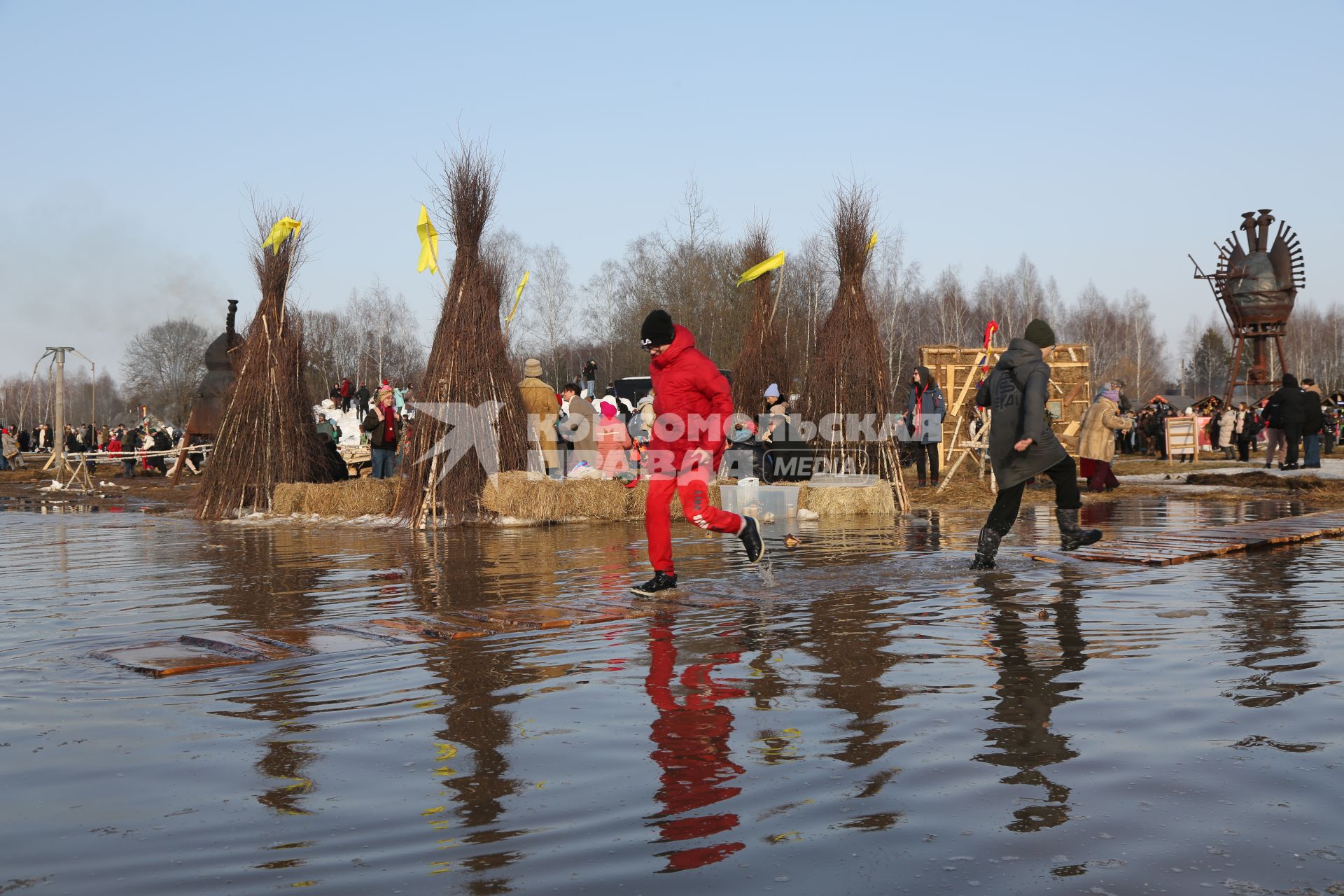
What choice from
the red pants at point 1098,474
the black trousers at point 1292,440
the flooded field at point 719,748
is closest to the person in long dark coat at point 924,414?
the red pants at point 1098,474

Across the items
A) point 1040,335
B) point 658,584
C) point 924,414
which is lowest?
point 658,584

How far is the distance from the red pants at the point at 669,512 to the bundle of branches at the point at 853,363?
7493mm

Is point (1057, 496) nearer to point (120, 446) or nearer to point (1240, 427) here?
point (1240, 427)

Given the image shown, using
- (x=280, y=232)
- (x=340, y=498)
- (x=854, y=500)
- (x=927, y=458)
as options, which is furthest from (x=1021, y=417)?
(x=927, y=458)

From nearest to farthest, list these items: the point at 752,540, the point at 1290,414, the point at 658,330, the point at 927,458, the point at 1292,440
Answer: the point at 658,330, the point at 752,540, the point at 927,458, the point at 1292,440, the point at 1290,414

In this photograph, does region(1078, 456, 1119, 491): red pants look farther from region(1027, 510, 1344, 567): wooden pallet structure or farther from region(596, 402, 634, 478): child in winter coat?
region(596, 402, 634, 478): child in winter coat

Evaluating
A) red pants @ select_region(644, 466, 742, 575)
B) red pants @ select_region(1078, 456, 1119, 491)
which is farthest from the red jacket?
red pants @ select_region(1078, 456, 1119, 491)

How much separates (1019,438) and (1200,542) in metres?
2.07

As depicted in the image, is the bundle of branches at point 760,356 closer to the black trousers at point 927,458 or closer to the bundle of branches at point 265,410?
the black trousers at point 927,458

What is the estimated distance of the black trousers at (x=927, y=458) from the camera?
20984mm

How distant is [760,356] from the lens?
823 inches

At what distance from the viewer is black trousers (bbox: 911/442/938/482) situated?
21.0 metres

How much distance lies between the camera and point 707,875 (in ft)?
9.67

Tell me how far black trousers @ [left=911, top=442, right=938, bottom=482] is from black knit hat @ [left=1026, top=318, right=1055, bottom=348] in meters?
11.5
